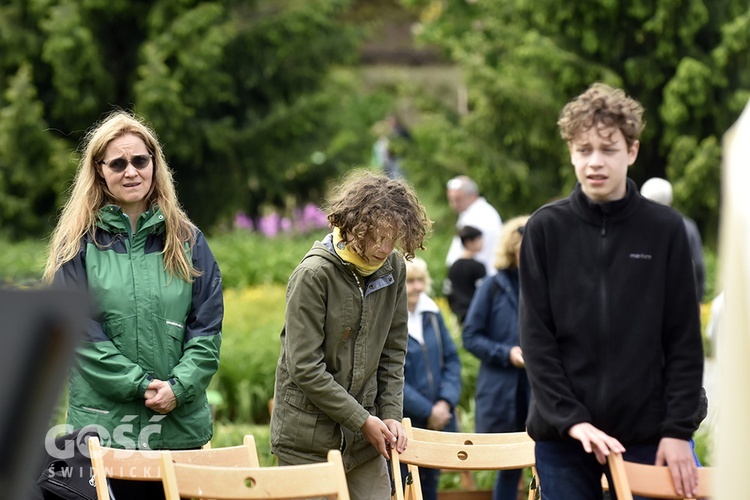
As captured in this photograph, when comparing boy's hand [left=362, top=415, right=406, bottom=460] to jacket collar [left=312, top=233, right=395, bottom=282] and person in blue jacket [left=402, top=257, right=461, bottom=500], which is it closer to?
jacket collar [left=312, top=233, right=395, bottom=282]

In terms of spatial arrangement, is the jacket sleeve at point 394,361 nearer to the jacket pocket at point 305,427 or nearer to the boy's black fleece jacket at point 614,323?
the jacket pocket at point 305,427

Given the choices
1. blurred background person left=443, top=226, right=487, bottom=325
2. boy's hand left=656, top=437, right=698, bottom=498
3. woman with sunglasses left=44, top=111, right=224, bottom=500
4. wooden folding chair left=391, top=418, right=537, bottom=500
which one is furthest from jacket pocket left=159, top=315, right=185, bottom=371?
blurred background person left=443, top=226, right=487, bottom=325

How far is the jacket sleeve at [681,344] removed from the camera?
12.0ft

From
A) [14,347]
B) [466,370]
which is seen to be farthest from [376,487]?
[466,370]

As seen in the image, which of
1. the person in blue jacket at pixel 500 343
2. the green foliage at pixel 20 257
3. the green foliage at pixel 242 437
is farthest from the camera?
the green foliage at pixel 20 257

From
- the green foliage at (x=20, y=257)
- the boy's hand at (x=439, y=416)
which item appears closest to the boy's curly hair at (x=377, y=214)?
the boy's hand at (x=439, y=416)

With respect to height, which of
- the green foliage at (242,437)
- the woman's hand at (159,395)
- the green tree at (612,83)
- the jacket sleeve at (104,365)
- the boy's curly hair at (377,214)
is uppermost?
the green tree at (612,83)

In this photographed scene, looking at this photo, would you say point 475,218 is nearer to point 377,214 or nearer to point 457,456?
point 457,456

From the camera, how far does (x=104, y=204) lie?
15.4ft

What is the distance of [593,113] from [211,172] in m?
14.8

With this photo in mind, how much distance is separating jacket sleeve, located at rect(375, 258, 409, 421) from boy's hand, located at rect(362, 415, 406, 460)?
0.20ft

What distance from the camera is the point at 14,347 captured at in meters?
1.53

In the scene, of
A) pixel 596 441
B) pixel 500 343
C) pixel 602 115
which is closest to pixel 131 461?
pixel 596 441

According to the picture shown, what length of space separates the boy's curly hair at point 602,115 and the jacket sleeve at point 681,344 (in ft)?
1.24
